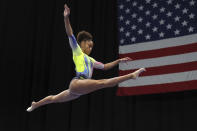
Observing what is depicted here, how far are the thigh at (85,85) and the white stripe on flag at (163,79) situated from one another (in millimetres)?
2542

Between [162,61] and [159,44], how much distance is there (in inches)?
14.2

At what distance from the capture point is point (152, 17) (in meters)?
7.10

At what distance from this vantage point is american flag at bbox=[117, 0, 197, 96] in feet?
21.7

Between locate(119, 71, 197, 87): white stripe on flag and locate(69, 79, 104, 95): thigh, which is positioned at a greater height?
locate(69, 79, 104, 95): thigh

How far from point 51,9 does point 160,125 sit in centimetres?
397

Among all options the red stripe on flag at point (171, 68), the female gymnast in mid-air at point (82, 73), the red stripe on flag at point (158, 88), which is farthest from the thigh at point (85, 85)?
the red stripe on flag at point (171, 68)

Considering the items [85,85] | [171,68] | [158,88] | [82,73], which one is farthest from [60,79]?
[85,85]

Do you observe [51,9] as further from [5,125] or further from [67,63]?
[5,125]

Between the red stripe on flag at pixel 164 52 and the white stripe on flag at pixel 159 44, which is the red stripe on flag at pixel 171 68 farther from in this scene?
the white stripe on flag at pixel 159 44

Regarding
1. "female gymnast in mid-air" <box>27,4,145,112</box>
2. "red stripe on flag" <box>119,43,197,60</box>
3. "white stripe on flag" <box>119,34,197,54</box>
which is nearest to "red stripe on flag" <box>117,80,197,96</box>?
"red stripe on flag" <box>119,43,197,60</box>

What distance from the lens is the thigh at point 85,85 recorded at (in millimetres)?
4332

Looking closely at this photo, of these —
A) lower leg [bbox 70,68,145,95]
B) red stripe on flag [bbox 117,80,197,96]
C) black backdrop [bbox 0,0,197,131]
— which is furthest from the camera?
black backdrop [bbox 0,0,197,131]

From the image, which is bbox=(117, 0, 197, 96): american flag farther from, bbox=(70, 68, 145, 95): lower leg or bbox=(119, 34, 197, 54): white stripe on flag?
bbox=(70, 68, 145, 95): lower leg

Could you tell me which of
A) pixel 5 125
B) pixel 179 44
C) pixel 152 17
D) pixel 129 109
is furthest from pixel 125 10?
pixel 5 125
